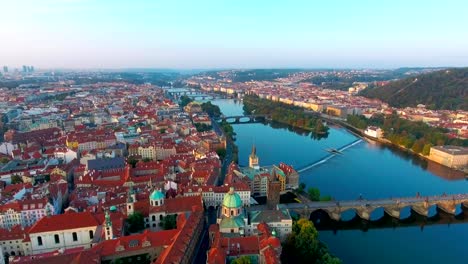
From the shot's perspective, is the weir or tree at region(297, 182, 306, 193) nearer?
tree at region(297, 182, 306, 193)

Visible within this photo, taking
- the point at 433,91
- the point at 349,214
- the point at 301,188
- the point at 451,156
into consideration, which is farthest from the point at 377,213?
the point at 433,91

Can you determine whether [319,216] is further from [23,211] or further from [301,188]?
[23,211]

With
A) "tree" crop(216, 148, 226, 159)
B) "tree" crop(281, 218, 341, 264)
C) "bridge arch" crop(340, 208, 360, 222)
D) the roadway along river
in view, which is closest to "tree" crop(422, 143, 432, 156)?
the roadway along river

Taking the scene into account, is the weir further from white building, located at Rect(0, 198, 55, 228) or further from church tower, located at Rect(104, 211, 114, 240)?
white building, located at Rect(0, 198, 55, 228)

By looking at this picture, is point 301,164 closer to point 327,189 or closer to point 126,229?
point 327,189

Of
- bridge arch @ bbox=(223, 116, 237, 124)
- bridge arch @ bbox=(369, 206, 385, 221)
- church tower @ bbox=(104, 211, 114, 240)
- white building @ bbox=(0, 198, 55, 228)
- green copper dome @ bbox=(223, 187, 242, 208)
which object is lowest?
bridge arch @ bbox=(369, 206, 385, 221)
